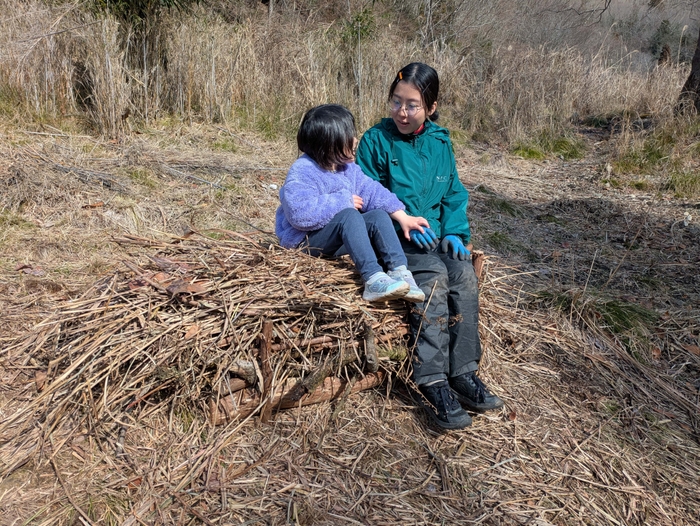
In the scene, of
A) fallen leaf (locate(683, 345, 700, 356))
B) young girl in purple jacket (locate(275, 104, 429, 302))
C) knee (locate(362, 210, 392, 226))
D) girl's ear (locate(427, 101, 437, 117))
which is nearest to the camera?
young girl in purple jacket (locate(275, 104, 429, 302))

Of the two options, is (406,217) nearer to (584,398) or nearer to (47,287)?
(584,398)

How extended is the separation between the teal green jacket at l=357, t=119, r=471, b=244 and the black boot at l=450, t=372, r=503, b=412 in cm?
75

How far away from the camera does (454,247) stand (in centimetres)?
263

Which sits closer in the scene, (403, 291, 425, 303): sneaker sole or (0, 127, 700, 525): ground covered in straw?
(0, 127, 700, 525): ground covered in straw

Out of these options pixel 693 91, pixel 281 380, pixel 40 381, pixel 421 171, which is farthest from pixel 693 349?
pixel 693 91

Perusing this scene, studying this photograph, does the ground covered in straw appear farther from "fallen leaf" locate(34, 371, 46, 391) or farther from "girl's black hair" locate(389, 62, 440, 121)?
"girl's black hair" locate(389, 62, 440, 121)

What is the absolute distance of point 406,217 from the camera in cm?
262

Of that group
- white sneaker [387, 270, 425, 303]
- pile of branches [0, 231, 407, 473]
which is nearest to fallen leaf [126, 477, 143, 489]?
pile of branches [0, 231, 407, 473]

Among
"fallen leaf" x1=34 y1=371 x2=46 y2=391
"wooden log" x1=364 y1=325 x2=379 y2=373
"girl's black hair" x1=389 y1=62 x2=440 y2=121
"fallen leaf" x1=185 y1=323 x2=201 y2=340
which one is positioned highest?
"girl's black hair" x1=389 y1=62 x2=440 y2=121

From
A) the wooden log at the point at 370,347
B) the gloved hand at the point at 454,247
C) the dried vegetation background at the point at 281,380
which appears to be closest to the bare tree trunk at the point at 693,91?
the dried vegetation background at the point at 281,380

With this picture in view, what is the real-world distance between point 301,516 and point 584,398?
1604 millimetres

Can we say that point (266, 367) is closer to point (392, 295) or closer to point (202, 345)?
point (202, 345)

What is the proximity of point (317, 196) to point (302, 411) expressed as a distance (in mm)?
991

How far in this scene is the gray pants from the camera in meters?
2.35
